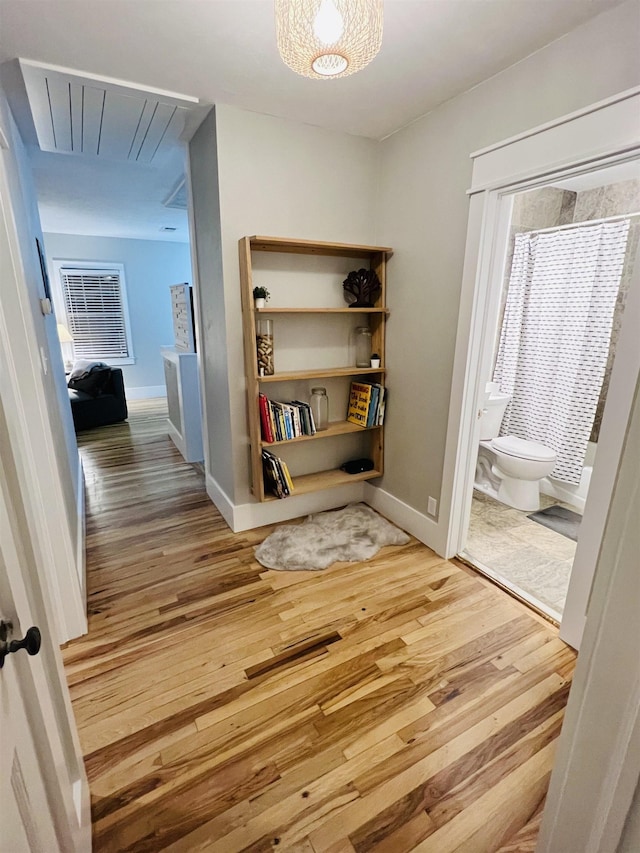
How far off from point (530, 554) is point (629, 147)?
6.82 ft

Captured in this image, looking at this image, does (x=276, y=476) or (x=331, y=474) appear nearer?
(x=276, y=476)

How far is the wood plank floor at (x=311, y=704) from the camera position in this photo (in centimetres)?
118

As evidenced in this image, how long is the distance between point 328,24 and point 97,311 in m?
6.52

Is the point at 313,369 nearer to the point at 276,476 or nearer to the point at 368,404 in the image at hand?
the point at 368,404

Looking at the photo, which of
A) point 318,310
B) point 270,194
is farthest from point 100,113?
point 318,310

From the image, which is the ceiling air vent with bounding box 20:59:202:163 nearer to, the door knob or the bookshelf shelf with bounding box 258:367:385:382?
the bookshelf shelf with bounding box 258:367:385:382

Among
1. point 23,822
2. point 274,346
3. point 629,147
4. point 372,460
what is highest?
point 629,147

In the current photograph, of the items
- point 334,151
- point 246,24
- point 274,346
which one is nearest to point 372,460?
point 274,346

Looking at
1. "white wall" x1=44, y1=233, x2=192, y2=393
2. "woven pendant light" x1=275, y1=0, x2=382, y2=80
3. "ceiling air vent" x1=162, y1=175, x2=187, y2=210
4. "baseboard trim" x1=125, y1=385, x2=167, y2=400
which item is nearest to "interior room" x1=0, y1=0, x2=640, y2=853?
"woven pendant light" x1=275, y1=0, x2=382, y2=80

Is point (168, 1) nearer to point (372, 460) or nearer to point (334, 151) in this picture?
point (334, 151)

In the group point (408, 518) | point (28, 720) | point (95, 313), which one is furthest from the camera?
Answer: point (95, 313)

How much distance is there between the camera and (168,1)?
1.38 m

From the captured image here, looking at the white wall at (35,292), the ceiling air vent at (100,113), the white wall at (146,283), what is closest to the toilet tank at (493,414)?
the ceiling air vent at (100,113)

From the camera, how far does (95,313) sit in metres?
6.49
